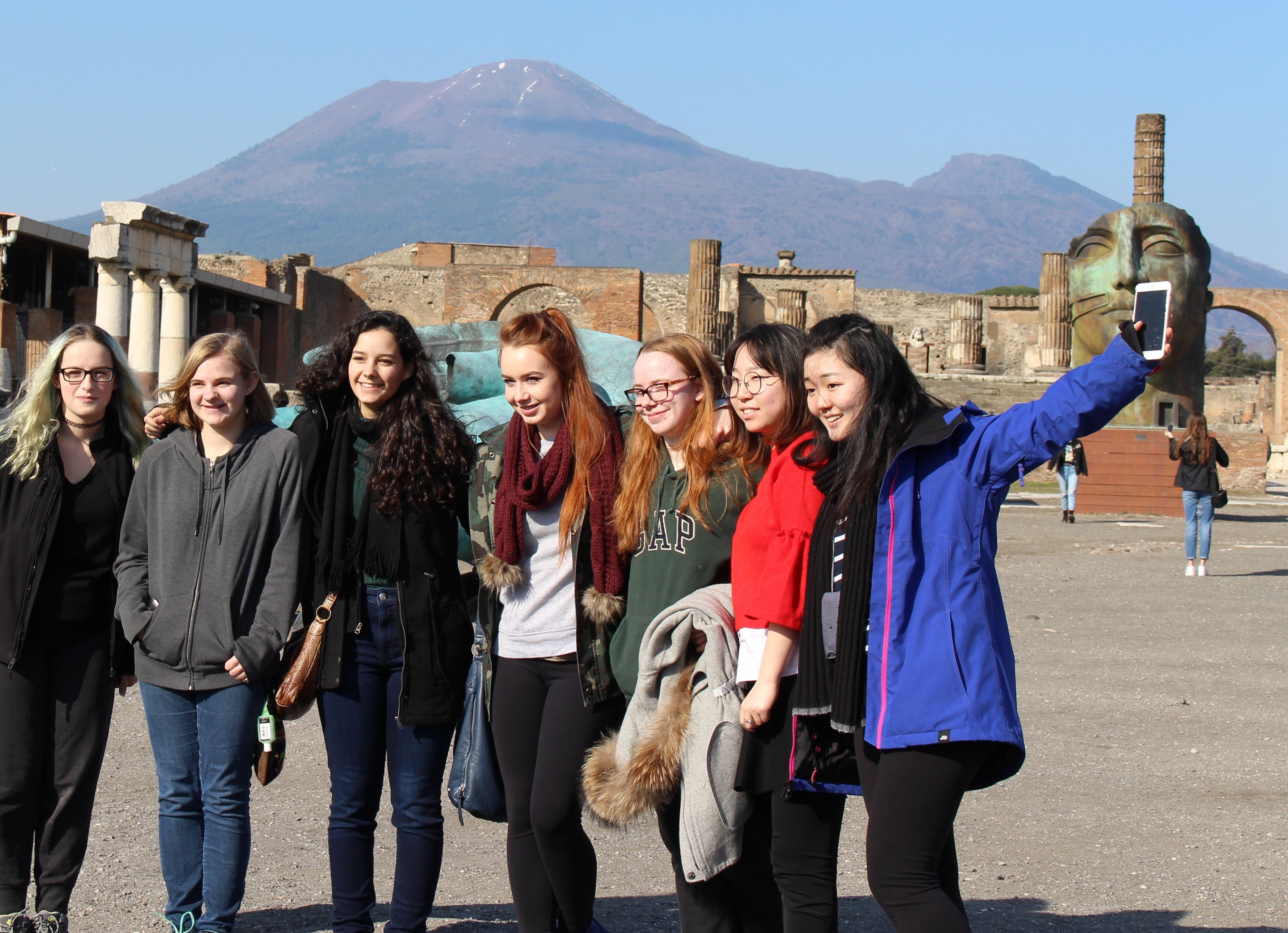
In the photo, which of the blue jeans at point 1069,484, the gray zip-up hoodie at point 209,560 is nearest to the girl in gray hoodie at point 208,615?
the gray zip-up hoodie at point 209,560

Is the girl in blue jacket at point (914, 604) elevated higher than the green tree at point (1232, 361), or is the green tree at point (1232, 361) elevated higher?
the green tree at point (1232, 361)

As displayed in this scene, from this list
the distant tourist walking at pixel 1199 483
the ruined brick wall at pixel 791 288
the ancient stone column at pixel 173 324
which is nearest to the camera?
the distant tourist walking at pixel 1199 483

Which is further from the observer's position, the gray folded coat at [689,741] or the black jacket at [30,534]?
the black jacket at [30,534]

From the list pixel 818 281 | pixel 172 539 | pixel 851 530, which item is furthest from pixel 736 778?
pixel 818 281

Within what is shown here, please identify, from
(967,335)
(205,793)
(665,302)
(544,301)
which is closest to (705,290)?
(544,301)

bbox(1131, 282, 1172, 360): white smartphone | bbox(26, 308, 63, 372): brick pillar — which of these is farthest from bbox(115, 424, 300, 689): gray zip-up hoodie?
bbox(26, 308, 63, 372): brick pillar

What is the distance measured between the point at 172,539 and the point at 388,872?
1482 mm

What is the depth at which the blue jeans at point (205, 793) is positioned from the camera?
344 centimetres

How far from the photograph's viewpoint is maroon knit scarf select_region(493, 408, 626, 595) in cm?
338

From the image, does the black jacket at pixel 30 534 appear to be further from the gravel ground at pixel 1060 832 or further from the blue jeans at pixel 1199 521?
the blue jeans at pixel 1199 521

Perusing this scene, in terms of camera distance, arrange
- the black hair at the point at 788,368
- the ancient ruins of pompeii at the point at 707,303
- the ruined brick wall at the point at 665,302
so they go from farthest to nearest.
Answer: the ruined brick wall at the point at 665,302
the ancient ruins of pompeii at the point at 707,303
the black hair at the point at 788,368

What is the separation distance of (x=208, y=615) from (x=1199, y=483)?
11.0 meters

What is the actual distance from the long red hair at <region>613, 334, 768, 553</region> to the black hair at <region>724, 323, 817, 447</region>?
0.36 feet

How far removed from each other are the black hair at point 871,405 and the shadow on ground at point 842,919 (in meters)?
1.65
